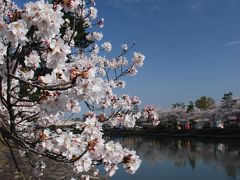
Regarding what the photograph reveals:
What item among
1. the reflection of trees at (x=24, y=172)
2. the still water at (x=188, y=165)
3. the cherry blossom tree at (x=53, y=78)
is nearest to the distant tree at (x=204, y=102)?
the still water at (x=188, y=165)

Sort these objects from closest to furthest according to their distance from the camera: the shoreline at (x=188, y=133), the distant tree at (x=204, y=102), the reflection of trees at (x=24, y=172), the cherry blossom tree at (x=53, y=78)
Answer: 1. the cherry blossom tree at (x=53, y=78)
2. the reflection of trees at (x=24, y=172)
3. the shoreline at (x=188, y=133)
4. the distant tree at (x=204, y=102)

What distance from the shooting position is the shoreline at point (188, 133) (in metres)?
33.7

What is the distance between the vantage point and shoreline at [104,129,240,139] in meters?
33.7

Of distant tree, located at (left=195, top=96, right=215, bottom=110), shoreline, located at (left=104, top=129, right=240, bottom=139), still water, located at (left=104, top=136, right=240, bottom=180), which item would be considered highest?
distant tree, located at (left=195, top=96, right=215, bottom=110)

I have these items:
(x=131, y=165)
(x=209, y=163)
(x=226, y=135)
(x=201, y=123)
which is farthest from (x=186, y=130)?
(x=131, y=165)

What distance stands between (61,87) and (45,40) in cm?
30

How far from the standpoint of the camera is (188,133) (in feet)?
128

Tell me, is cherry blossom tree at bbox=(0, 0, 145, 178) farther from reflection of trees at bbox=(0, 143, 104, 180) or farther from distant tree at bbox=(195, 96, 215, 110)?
distant tree at bbox=(195, 96, 215, 110)

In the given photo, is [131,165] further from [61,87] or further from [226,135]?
[226,135]

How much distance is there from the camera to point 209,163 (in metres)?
20.0

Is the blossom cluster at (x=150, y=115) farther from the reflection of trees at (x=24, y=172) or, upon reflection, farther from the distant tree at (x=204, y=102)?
the distant tree at (x=204, y=102)

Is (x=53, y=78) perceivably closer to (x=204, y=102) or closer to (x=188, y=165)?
(x=188, y=165)

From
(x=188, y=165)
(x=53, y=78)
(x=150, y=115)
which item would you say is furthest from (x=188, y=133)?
(x=53, y=78)

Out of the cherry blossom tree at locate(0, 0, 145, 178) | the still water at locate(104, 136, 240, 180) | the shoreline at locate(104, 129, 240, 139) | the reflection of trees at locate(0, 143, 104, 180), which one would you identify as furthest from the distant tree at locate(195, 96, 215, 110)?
the cherry blossom tree at locate(0, 0, 145, 178)
